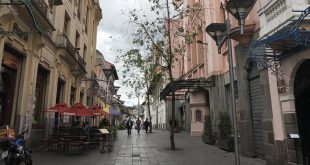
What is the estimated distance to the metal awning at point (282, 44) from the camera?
7.23m

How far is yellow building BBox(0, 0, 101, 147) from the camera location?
40.3 feet

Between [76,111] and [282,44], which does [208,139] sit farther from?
[282,44]

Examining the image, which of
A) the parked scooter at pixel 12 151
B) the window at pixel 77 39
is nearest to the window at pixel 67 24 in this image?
the window at pixel 77 39

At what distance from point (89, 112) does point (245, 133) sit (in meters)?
8.55

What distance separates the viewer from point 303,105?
9.40 metres

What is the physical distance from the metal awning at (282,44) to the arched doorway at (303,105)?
77 cm

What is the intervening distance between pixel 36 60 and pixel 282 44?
12.1m

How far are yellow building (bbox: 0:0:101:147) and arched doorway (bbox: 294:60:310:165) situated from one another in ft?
26.3

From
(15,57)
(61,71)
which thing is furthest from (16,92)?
(61,71)

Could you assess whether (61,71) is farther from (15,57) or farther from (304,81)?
(304,81)

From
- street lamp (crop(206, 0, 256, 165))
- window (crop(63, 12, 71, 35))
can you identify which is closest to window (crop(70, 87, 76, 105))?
window (crop(63, 12, 71, 35))

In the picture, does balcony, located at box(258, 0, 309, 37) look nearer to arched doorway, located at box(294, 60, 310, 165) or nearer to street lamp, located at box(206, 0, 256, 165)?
arched doorway, located at box(294, 60, 310, 165)

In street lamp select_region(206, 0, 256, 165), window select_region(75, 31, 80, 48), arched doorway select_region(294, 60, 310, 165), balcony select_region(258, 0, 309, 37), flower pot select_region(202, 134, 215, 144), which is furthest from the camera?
window select_region(75, 31, 80, 48)

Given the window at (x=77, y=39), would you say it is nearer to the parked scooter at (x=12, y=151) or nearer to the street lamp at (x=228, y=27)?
the parked scooter at (x=12, y=151)
